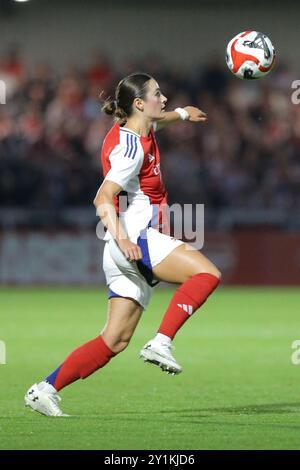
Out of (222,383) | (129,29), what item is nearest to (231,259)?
(129,29)

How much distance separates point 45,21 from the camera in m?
21.8

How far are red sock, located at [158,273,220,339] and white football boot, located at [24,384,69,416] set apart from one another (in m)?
0.82

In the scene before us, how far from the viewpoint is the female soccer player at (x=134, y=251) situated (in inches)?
242

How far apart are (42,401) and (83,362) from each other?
330mm

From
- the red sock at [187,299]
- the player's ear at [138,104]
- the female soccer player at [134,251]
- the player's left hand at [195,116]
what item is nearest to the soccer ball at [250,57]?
the player's left hand at [195,116]

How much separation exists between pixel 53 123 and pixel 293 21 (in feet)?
20.6

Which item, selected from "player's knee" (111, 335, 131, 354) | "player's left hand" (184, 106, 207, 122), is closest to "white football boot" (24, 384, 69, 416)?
"player's knee" (111, 335, 131, 354)

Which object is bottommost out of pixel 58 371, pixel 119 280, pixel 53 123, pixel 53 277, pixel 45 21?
pixel 58 371

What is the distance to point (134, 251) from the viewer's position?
598cm

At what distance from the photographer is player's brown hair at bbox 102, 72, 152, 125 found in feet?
21.4

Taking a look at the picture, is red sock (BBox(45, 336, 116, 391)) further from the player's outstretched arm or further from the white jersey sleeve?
the player's outstretched arm

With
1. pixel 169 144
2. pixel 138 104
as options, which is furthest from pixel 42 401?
pixel 169 144
